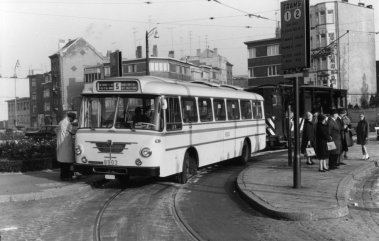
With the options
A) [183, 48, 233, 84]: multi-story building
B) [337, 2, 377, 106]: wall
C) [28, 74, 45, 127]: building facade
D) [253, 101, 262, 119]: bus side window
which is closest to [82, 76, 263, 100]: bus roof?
[253, 101, 262, 119]: bus side window

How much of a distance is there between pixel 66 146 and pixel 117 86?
7.38 feet

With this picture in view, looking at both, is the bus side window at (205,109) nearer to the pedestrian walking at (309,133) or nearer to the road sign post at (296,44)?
the pedestrian walking at (309,133)

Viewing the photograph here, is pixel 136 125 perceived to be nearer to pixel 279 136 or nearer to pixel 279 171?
pixel 279 171

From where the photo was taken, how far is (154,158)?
1116cm

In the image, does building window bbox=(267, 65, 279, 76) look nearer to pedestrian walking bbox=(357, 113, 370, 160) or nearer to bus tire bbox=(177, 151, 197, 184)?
pedestrian walking bbox=(357, 113, 370, 160)

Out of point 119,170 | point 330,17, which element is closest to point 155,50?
point 330,17

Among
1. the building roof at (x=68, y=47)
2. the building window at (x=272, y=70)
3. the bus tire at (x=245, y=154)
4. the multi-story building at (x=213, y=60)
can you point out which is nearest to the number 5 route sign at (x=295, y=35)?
the bus tire at (x=245, y=154)

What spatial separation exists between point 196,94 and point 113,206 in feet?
16.1

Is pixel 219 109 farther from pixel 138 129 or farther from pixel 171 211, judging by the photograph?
pixel 171 211

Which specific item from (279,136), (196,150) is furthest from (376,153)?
(196,150)

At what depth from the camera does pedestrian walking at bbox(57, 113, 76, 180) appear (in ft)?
40.9

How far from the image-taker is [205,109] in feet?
46.3

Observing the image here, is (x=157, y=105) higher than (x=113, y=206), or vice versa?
(x=157, y=105)

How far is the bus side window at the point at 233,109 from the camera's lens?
15.9m
